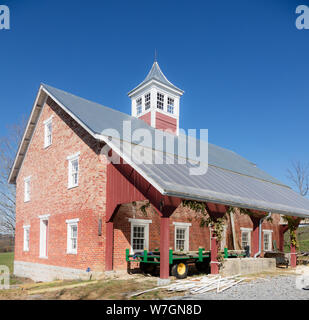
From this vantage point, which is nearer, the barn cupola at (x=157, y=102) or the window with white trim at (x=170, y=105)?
the barn cupola at (x=157, y=102)

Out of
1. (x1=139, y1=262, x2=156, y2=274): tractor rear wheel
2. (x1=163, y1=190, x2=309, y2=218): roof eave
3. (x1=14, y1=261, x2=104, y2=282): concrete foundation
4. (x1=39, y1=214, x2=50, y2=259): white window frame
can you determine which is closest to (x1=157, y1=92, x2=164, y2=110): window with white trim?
(x1=39, y1=214, x2=50, y2=259): white window frame

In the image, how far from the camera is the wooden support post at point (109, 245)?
1519 cm

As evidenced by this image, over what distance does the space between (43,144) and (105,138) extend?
7307mm

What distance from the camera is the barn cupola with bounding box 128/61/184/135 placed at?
23875 mm

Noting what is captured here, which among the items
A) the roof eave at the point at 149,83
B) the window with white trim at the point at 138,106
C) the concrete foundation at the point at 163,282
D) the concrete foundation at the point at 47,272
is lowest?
the concrete foundation at the point at 47,272

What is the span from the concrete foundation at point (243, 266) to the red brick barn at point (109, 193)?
0.47 m

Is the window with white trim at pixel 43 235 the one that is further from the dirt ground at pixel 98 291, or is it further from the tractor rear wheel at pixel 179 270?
the tractor rear wheel at pixel 179 270

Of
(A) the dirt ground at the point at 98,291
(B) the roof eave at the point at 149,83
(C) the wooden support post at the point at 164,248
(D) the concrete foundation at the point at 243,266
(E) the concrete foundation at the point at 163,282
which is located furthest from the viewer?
(B) the roof eave at the point at 149,83

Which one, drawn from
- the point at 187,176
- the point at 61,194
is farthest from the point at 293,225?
the point at 61,194

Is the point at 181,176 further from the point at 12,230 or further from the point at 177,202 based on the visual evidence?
the point at 12,230

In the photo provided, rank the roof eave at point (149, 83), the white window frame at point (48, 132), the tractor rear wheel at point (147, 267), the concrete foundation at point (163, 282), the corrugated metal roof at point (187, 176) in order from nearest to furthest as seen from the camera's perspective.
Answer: the concrete foundation at point (163, 282) → the corrugated metal roof at point (187, 176) → the tractor rear wheel at point (147, 267) → the white window frame at point (48, 132) → the roof eave at point (149, 83)

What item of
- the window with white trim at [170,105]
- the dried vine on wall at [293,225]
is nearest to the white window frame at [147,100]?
the window with white trim at [170,105]

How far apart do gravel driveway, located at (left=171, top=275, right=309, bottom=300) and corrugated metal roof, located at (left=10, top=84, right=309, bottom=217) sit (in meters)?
3.26

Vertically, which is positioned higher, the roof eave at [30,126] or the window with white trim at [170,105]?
the window with white trim at [170,105]
